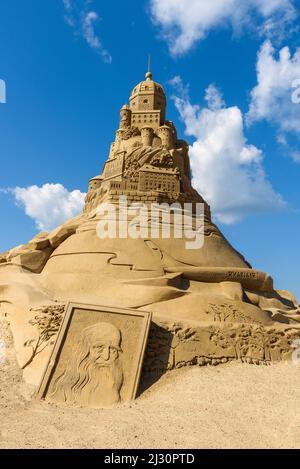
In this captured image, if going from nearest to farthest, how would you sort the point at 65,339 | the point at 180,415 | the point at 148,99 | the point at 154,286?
the point at 180,415 < the point at 65,339 < the point at 154,286 < the point at 148,99

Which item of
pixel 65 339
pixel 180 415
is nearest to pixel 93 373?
pixel 65 339

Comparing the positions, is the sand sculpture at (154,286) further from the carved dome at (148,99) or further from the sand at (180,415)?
the carved dome at (148,99)

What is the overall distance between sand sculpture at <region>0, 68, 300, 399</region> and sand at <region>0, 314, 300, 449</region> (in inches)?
17.7

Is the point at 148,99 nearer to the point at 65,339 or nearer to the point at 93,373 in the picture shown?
the point at 65,339

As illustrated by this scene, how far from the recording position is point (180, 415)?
5816 millimetres

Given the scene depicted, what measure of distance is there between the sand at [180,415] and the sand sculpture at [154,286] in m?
0.45

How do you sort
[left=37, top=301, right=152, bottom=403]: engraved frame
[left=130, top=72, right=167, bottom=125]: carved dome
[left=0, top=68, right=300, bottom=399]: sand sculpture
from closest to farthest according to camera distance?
1. [left=37, top=301, right=152, bottom=403]: engraved frame
2. [left=0, top=68, right=300, bottom=399]: sand sculpture
3. [left=130, top=72, right=167, bottom=125]: carved dome

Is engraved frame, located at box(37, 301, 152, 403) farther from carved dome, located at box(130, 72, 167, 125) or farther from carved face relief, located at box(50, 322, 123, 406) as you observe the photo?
carved dome, located at box(130, 72, 167, 125)

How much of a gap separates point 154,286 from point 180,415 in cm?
348

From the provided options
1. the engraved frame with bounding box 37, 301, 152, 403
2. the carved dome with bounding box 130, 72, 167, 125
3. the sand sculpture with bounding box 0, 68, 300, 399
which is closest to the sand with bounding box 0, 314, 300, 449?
the engraved frame with bounding box 37, 301, 152, 403

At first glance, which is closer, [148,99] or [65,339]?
[65,339]

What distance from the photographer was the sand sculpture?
7660 millimetres

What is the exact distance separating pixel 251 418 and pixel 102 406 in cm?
226
